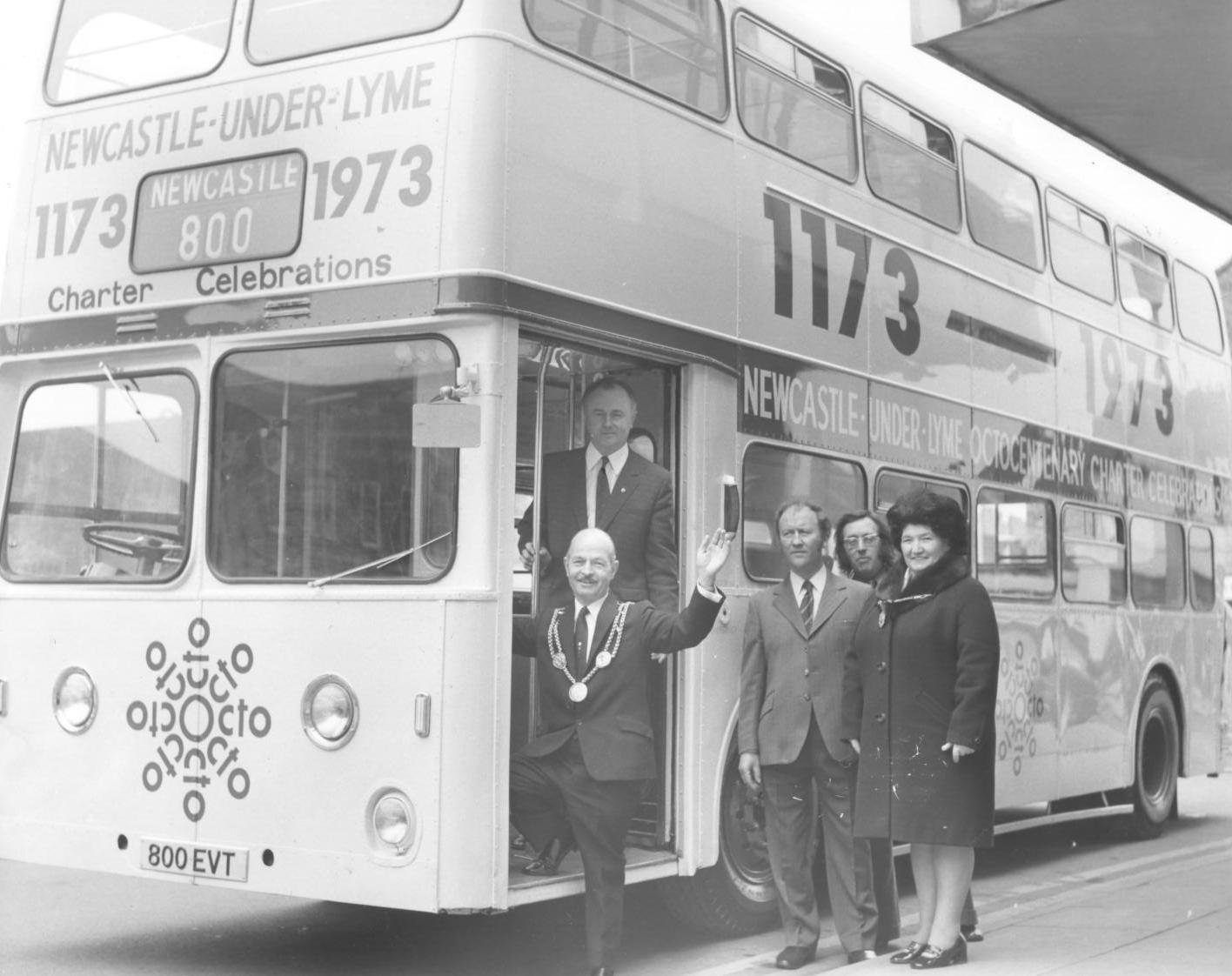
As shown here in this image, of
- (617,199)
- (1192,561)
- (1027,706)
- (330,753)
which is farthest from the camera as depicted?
(1192,561)

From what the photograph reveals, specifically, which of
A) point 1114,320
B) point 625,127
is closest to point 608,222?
point 625,127

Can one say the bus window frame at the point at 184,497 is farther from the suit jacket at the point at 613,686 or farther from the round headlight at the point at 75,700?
the suit jacket at the point at 613,686

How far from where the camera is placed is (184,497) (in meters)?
7.21

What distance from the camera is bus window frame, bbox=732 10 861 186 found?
836 cm

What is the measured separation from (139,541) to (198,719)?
0.81 metres

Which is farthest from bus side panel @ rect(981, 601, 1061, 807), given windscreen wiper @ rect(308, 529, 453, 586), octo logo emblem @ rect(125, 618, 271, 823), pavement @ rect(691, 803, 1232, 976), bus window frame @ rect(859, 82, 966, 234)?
octo logo emblem @ rect(125, 618, 271, 823)

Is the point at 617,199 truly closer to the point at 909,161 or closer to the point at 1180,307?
the point at 909,161

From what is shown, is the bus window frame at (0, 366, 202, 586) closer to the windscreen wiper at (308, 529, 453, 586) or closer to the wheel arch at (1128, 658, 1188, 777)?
the windscreen wiper at (308, 529, 453, 586)

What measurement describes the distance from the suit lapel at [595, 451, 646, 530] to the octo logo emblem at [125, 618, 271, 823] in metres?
1.62

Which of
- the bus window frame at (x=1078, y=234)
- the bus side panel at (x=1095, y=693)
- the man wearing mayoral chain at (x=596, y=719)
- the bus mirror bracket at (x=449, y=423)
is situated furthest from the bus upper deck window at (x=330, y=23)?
the bus side panel at (x=1095, y=693)

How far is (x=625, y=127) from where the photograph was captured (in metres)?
7.53

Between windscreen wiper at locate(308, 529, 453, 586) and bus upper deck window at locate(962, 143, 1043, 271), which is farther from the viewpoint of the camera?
bus upper deck window at locate(962, 143, 1043, 271)

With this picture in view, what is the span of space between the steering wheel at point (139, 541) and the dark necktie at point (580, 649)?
1.62 metres

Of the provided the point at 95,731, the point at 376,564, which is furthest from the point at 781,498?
the point at 95,731
